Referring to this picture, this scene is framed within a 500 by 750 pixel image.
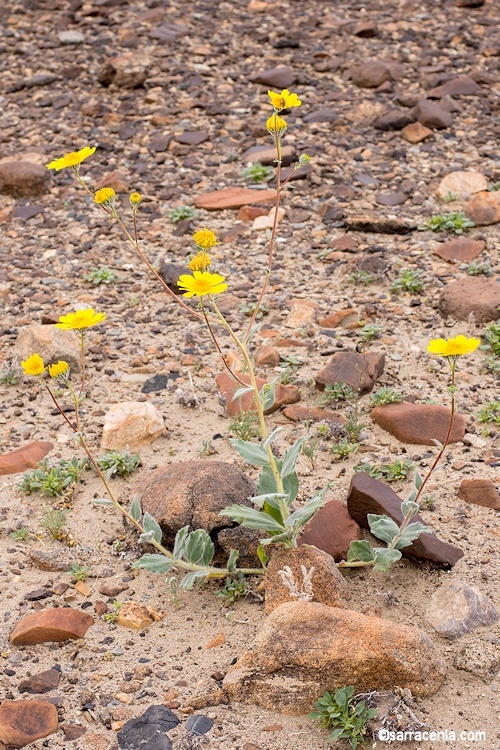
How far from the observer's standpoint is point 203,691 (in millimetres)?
2605

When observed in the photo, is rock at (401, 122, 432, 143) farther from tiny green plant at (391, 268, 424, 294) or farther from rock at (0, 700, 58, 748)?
rock at (0, 700, 58, 748)

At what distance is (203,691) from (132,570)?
2.20ft

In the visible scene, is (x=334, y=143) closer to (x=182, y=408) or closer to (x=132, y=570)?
(x=182, y=408)

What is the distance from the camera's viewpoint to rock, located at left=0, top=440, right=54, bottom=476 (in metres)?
3.67

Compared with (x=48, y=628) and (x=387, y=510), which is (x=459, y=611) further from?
(x=48, y=628)

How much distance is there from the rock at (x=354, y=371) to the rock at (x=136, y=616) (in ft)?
4.78

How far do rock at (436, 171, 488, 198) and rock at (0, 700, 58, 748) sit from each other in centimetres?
419

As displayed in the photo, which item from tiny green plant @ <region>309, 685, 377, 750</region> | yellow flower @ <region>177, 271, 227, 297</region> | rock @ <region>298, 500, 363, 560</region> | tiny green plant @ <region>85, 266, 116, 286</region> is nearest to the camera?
tiny green plant @ <region>309, 685, 377, 750</region>

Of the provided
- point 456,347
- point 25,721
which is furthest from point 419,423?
point 25,721

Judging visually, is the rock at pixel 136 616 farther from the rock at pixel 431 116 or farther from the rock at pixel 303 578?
the rock at pixel 431 116

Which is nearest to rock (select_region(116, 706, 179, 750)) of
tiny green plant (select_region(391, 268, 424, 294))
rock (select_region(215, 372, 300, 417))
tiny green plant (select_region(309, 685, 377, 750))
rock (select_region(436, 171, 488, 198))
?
tiny green plant (select_region(309, 685, 377, 750))

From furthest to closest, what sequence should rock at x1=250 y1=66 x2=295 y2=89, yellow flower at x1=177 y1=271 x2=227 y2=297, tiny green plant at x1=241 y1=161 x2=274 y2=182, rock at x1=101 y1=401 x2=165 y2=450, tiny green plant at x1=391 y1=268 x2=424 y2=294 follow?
rock at x1=250 y1=66 x2=295 y2=89
tiny green plant at x1=241 y1=161 x2=274 y2=182
tiny green plant at x1=391 y1=268 x2=424 y2=294
rock at x1=101 y1=401 x2=165 y2=450
yellow flower at x1=177 y1=271 x2=227 y2=297

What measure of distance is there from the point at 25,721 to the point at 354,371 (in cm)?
215

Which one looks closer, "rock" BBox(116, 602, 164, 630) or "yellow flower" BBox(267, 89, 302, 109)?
"yellow flower" BBox(267, 89, 302, 109)
